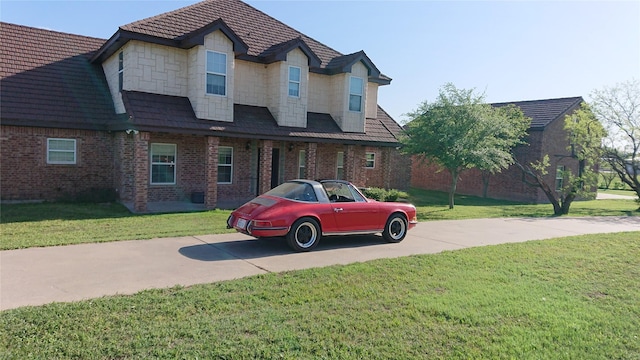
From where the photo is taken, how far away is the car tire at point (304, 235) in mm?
8711

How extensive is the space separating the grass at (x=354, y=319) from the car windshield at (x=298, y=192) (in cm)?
217

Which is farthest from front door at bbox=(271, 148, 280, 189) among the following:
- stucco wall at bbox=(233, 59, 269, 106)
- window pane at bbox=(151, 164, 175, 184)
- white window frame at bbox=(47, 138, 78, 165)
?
white window frame at bbox=(47, 138, 78, 165)

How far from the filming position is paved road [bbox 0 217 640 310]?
5.89 meters

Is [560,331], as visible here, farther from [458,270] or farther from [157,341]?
[157,341]

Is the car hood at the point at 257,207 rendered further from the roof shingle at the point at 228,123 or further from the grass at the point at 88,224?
the roof shingle at the point at 228,123

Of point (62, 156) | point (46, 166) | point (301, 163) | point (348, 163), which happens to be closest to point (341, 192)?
point (348, 163)

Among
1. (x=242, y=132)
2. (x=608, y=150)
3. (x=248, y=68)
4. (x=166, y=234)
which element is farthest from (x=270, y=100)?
(x=608, y=150)

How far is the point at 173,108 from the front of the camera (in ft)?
47.4

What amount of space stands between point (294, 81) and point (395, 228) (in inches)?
350

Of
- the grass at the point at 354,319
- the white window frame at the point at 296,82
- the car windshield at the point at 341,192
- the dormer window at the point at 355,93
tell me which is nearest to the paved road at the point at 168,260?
the grass at the point at 354,319

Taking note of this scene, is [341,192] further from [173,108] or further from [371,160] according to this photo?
[371,160]

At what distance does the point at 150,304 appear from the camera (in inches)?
208

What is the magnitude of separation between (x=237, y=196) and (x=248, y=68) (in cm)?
509

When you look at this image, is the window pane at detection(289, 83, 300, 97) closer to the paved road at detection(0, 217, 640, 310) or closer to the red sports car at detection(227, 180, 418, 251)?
the paved road at detection(0, 217, 640, 310)
